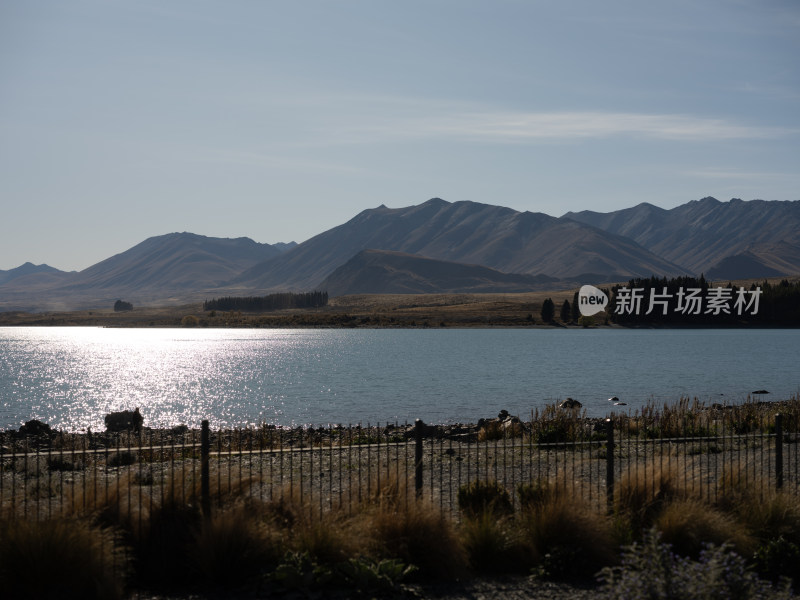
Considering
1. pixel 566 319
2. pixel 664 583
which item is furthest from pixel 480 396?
pixel 566 319

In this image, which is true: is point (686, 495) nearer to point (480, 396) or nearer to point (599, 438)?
point (599, 438)

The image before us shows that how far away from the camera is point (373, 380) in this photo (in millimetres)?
72750

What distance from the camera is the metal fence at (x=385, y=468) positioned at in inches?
481

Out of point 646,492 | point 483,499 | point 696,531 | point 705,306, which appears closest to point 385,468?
point 483,499

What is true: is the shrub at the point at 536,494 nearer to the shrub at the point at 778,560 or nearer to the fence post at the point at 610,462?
the fence post at the point at 610,462

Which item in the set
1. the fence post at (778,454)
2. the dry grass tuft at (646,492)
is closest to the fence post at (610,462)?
the dry grass tuft at (646,492)

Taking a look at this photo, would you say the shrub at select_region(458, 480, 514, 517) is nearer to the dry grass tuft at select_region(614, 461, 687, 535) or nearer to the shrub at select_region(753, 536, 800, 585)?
the dry grass tuft at select_region(614, 461, 687, 535)

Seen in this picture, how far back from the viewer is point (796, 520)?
42.2 feet

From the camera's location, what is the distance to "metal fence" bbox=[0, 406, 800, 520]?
40.1 ft

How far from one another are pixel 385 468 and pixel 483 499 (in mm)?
3240

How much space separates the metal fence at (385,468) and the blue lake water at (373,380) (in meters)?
13.4

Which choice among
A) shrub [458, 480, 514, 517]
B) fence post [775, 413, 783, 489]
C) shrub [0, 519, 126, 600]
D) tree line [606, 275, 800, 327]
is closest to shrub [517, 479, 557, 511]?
shrub [458, 480, 514, 517]

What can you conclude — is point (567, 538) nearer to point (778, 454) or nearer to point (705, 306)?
point (778, 454)

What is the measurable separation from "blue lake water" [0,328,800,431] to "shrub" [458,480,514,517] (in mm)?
27933
